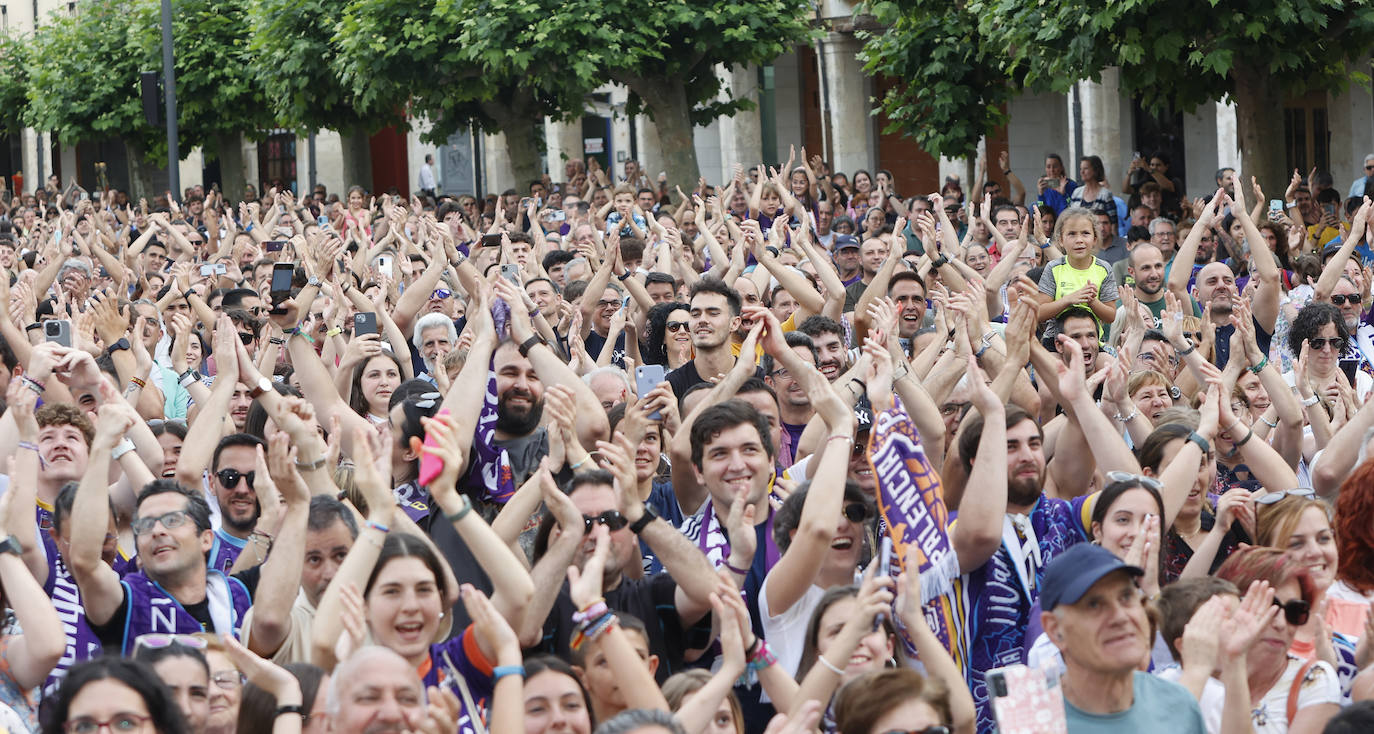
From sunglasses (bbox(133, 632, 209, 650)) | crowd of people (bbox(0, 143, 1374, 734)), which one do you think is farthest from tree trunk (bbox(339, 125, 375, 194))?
sunglasses (bbox(133, 632, 209, 650))

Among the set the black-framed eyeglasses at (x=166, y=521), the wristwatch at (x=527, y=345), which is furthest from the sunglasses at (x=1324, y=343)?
the black-framed eyeglasses at (x=166, y=521)

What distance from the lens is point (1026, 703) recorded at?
3994mm

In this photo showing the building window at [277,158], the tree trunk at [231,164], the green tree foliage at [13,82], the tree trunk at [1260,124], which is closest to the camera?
the tree trunk at [1260,124]

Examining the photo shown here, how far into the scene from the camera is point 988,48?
631 inches

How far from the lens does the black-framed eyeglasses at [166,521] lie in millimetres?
5449

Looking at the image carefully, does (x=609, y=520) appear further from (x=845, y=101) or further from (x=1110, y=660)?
(x=845, y=101)

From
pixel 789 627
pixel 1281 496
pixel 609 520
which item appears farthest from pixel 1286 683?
pixel 609 520

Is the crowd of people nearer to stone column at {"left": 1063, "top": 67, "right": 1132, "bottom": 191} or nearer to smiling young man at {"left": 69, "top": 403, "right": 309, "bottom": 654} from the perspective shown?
smiling young man at {"left": 69, "top": 403, "right": 309, "bottom": 654}

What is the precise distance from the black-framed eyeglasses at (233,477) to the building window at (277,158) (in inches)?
1524

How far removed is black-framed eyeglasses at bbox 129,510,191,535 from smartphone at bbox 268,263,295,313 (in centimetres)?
379

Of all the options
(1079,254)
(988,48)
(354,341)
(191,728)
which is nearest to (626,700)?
(191,728)

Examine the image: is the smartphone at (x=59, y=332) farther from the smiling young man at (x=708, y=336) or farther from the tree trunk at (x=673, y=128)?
A: the tree trunk at (x=673, y=128)

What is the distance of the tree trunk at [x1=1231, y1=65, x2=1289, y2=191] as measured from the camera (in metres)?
14.3

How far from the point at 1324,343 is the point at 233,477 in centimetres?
458
